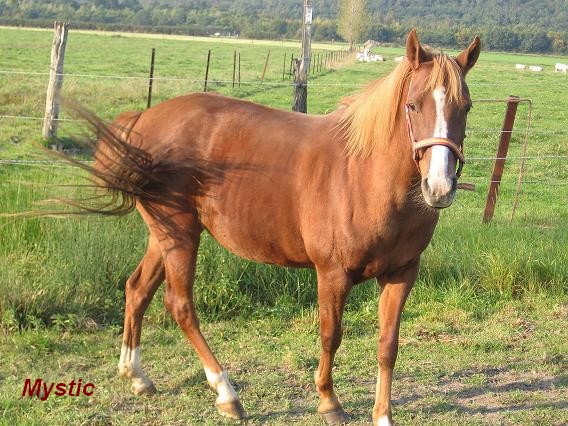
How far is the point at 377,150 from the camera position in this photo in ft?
11.0

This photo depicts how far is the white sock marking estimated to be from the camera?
3719 millimetres

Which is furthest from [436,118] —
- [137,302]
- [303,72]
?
[303,72]

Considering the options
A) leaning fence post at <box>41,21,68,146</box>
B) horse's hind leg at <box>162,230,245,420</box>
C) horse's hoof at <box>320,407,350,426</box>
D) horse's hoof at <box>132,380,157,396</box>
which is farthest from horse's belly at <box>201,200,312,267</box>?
leaning fence post at <box>41,21,68,146</box>

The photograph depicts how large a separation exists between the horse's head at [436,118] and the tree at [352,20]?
5378 centimetres

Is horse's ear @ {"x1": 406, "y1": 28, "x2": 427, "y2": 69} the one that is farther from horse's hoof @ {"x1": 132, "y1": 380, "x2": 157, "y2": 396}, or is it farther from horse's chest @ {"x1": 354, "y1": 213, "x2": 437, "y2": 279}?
horse's hoof @ {"x1": 132, "y1": 380, "x2": 157, "y2": 396}

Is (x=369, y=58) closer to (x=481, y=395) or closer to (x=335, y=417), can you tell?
(x=481, y=395)

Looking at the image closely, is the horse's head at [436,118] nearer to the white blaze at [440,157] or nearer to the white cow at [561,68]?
the white blaze at [440,157]

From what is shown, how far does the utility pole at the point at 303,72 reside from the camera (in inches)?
303

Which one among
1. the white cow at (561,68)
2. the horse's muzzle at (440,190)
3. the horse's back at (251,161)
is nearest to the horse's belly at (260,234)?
the horse's back at (251,161)

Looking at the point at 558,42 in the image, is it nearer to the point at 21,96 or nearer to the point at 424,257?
the point at 21,96

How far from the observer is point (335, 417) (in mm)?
3643

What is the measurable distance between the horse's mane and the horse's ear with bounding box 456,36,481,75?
0.12 m

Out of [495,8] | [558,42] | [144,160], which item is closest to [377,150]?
[144,160]

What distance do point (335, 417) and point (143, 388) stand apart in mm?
1075
